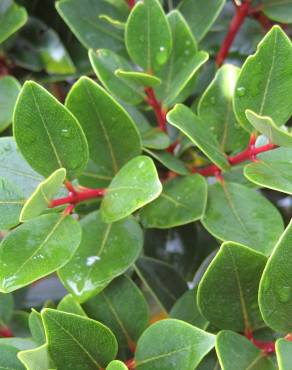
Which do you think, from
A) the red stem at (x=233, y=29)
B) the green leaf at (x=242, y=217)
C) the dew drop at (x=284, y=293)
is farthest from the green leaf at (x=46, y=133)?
the red stem at (x=233, y=29)

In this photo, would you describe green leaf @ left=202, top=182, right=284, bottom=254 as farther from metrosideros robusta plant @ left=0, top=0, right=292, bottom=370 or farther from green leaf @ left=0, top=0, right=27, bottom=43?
green leaf @ left=0, top=0, right=27, bottom=43

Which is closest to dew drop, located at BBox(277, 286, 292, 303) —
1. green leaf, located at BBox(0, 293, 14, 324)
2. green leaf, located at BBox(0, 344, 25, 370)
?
green leaf, located at BBox(0, 344, 25, 370)

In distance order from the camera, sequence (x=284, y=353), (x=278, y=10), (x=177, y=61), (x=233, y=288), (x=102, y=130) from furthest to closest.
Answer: (x=278, y=10)
(x=177, y=61)
(x=102, y=130)
(x=233, y=288)
(x=284, y=353)

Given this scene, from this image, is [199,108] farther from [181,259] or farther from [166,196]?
[181,259]

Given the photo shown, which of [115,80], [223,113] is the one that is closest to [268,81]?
[223,113]

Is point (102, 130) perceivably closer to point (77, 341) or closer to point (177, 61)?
point (177, 61)

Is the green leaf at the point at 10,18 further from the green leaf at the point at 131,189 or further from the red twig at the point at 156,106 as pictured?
the green leaf at the point at 131,189
